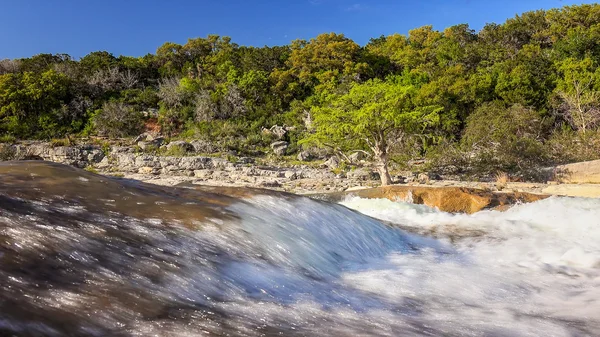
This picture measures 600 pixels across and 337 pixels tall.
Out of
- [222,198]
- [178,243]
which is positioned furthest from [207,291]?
[222,198]

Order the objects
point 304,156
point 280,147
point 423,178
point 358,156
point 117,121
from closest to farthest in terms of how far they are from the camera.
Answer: point 423,178 → point 358,156 → point 304,156 → point 280,147 → point 117,121

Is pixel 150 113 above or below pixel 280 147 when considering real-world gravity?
above

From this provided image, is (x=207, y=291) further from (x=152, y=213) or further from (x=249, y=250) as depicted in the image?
(x=152, y=213)

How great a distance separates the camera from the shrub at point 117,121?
2648 centimetres

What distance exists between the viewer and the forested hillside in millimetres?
15852

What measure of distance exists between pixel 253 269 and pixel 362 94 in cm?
1105

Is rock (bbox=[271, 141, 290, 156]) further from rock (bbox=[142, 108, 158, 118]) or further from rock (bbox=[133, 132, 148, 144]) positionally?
rock (bbox=[142, 108, 158, 118])

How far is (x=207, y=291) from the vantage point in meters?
3.72

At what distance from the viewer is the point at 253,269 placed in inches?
174

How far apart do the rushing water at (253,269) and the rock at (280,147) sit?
15.8m

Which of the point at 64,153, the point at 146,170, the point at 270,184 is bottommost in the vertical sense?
the point at 64,153

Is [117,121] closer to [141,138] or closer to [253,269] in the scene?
[141,138]

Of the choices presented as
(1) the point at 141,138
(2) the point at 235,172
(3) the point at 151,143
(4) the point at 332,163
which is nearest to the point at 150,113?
(1) the point at 141,138

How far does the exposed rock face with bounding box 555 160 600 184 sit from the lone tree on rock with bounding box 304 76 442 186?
15.0 ft
